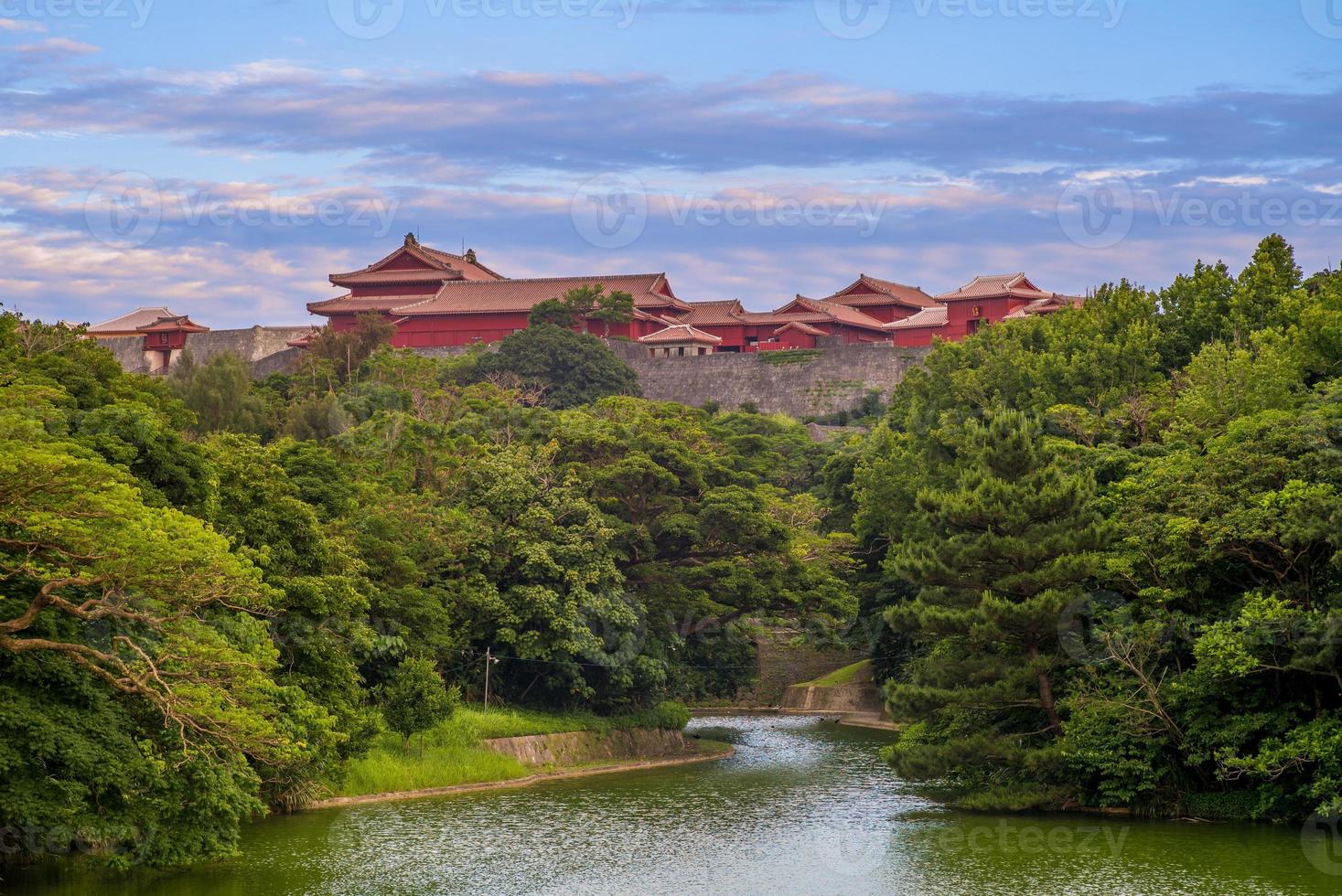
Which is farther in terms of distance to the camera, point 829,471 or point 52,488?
point 829,471

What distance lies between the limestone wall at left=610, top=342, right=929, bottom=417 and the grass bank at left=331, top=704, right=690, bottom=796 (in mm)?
28104

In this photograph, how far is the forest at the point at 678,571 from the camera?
15.2 metres

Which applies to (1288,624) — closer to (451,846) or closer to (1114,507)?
(1114,507)

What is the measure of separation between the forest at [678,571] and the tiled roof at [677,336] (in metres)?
20.8

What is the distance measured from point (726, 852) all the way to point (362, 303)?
147 feet

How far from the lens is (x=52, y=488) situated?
47.5ft

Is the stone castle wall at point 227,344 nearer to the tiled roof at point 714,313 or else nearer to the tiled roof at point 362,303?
the tiled roof at point 362,303

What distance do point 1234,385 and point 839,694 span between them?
1492 cm

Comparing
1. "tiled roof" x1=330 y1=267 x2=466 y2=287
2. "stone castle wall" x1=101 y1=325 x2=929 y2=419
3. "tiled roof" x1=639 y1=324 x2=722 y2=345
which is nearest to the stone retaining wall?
"stone castle wall" x1=101 y1=325 x2=929 y2=419

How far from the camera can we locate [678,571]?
31.0 m

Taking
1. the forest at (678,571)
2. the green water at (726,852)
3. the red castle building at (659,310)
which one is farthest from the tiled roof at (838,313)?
the green water at (726,852)

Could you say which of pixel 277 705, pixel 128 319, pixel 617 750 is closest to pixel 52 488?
pixel 277 705
